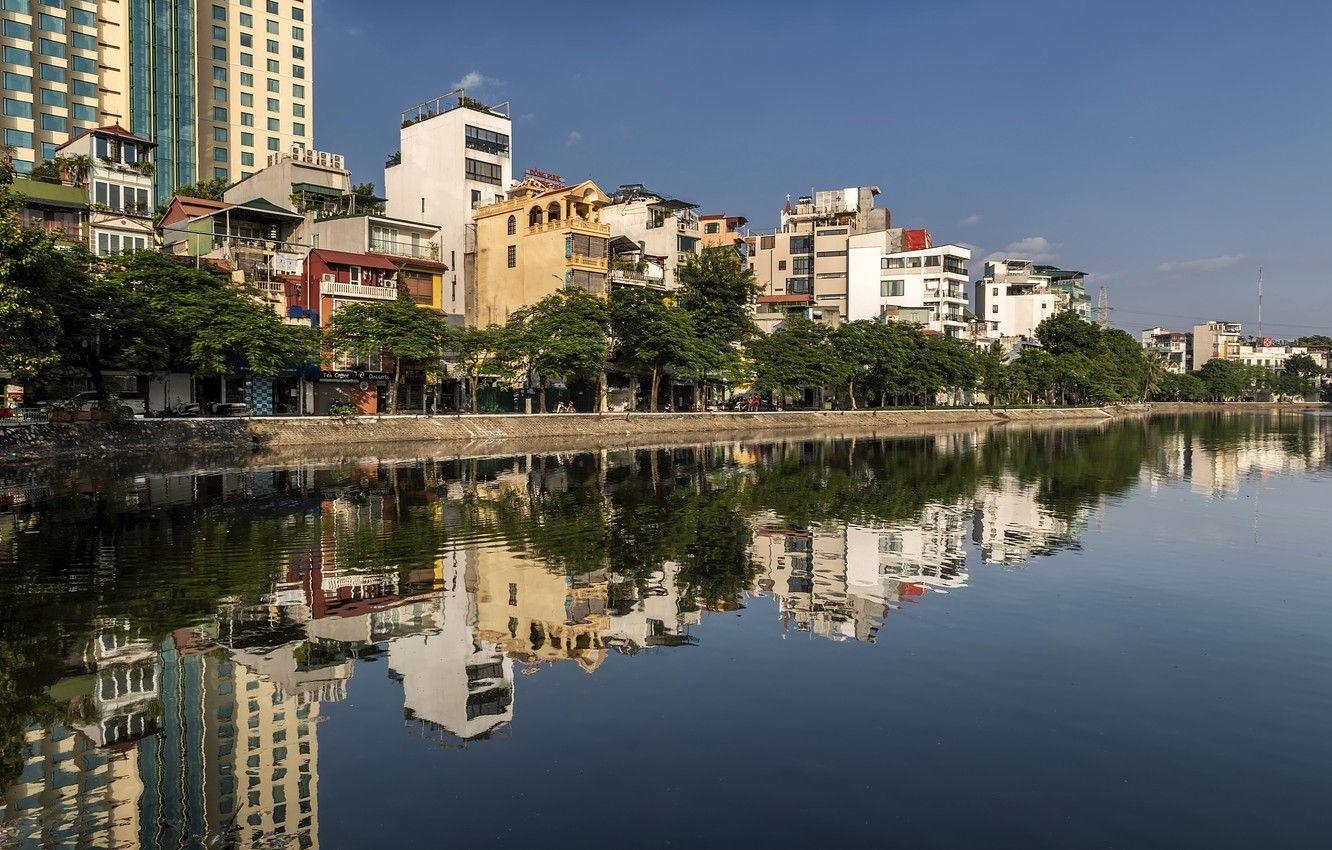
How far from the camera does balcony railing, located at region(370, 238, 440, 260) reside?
7350 centimetres

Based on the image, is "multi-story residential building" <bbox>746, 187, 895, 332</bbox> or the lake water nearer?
the lake water

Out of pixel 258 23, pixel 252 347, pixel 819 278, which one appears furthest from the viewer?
pixel 819 278

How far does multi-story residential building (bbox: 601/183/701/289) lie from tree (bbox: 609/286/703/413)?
1945 cm

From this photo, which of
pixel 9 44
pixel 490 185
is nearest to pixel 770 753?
pixel 490 185

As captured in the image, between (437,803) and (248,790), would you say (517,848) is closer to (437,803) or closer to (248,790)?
(437,803)

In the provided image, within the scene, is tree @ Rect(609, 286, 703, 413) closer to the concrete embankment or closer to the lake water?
the concrete embankment

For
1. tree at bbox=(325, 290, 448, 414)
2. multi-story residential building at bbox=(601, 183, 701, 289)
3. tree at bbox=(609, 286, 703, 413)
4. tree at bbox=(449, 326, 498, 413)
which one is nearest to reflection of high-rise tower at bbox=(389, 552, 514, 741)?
tree at bbox=(325, 290, 448, 414)

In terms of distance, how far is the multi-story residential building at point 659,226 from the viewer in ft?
322

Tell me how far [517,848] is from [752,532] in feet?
58.0

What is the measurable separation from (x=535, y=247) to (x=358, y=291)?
1708 cm

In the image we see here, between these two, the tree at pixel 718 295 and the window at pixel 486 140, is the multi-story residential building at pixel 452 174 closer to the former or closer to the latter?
the window at pixel 486 140

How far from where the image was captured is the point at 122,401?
5097 cm

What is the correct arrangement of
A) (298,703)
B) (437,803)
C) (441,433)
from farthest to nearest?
(441,433)
(298,703)
(437,803)

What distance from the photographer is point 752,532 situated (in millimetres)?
25578
